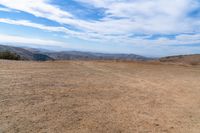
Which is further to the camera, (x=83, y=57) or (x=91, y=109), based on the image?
(x=83, y=57)

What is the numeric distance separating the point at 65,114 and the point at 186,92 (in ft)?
20.6

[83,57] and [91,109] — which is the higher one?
[91,109]

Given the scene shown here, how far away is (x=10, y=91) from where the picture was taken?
26.2 feet

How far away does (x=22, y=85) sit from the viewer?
909 centimetres

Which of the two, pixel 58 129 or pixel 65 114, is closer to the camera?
pixel 58 129

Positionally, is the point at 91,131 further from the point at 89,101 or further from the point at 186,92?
the point at 186,92

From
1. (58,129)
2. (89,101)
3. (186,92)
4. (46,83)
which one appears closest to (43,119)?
(58,129)

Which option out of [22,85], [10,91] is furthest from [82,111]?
[22,85]

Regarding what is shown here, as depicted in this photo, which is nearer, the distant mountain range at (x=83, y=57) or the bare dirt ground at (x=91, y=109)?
the bare dirt ground at (x=91, y=109)

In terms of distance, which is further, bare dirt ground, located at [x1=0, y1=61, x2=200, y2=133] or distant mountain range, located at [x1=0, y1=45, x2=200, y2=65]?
distant mountain range, located at [x1=0, y1=45, x2=200, y2=65]

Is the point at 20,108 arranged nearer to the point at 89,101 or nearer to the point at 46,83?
the point at 89,101

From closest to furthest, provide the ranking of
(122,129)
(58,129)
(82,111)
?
(58,129) < (122,129) < (82,111)

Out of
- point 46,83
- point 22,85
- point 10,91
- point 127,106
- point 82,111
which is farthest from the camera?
point 46,83

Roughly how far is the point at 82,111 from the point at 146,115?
1.69 m
